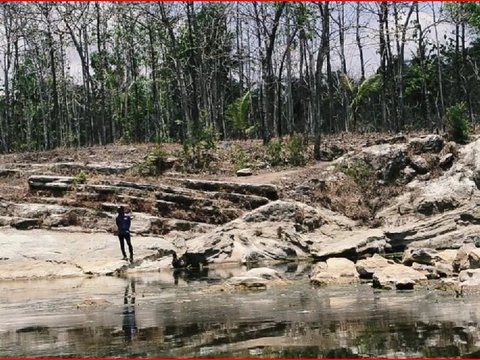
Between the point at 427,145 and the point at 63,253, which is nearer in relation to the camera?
the point at 63,253

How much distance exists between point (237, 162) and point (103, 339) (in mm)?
21172

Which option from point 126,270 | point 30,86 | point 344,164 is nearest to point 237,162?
point 344,164

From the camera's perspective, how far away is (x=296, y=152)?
28766 mm

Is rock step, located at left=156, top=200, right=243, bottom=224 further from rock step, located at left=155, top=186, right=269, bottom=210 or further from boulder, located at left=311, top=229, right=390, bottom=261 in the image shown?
boulder, located at left=311, top=229, right=390, bottom=261

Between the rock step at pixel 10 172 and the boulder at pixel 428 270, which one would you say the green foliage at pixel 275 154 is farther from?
the boulder at pixel 428 270

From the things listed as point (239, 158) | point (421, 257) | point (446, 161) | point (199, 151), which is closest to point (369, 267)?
point (421, 257)

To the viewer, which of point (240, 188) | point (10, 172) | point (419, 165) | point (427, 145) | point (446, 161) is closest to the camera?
Answer: point (240, 188)

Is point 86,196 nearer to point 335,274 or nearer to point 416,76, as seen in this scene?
point 335,274

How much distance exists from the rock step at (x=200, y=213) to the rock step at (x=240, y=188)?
118 cm

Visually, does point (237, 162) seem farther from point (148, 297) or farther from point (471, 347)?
point (471, 347)

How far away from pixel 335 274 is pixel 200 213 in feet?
36.7

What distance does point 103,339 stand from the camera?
7.80m

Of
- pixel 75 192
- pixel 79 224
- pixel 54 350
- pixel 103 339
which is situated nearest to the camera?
pixel 54 350

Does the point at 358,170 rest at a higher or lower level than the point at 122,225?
higher
